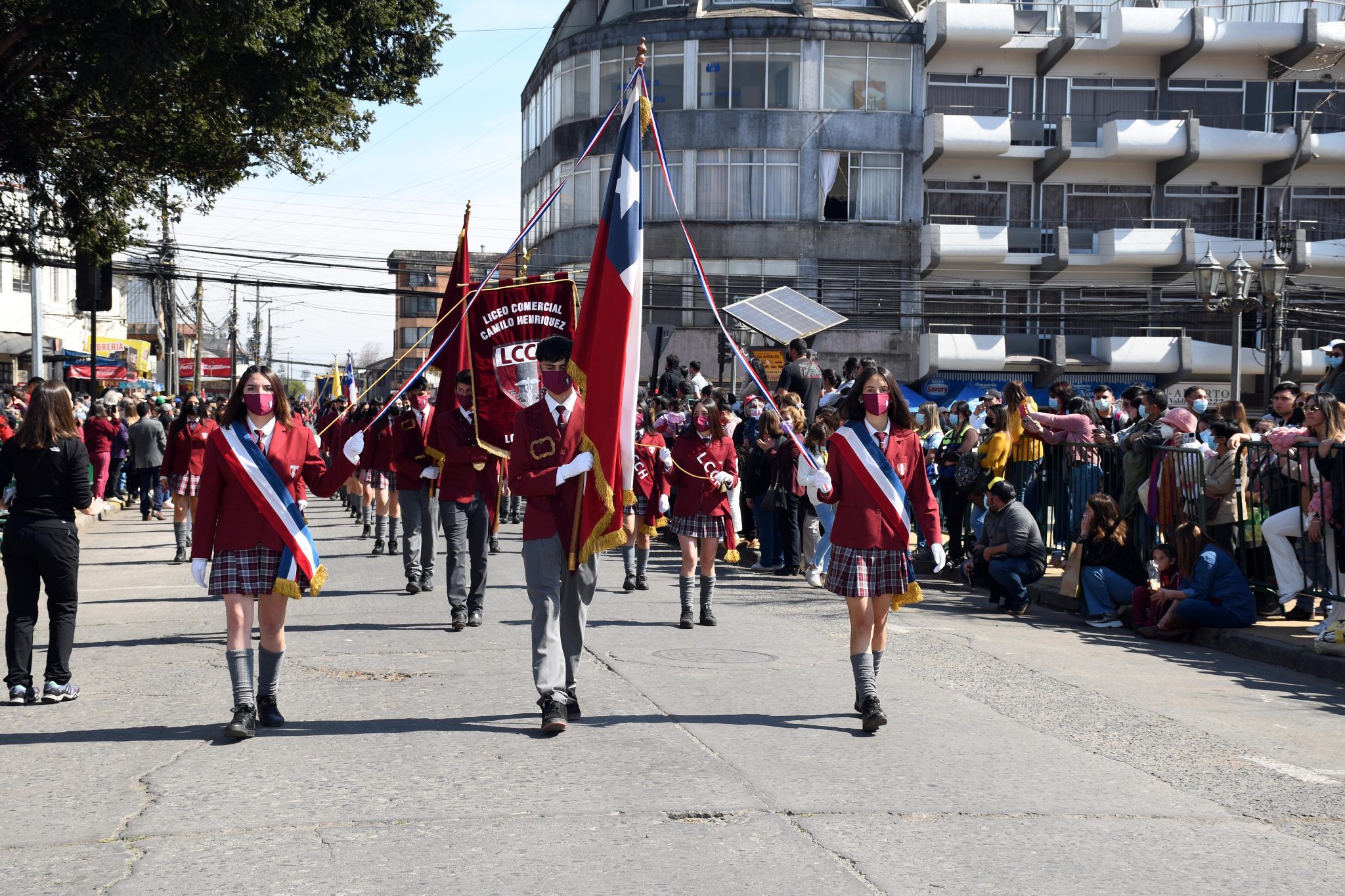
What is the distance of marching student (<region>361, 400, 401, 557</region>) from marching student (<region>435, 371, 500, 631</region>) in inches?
110

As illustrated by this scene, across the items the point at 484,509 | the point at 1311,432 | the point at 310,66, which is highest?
the point at 310,66

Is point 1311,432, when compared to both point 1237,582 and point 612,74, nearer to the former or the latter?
point 1237,582

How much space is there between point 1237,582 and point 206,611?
8.78 m

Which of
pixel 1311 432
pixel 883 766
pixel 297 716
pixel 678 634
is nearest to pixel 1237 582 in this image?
pixel 1311 432

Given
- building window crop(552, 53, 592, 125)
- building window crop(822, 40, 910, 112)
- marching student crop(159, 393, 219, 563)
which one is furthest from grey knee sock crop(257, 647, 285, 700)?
building window crop(552, 53, 592, 125)

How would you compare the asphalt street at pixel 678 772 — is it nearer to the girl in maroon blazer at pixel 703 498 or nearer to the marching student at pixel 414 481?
the girl in maroon blazer at pixel 703 498

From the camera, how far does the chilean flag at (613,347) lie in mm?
7324

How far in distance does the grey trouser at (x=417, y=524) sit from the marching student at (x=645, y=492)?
1.87m

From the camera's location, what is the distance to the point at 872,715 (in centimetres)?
723

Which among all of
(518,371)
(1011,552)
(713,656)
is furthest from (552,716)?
(1011,552)

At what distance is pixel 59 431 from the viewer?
8172mm

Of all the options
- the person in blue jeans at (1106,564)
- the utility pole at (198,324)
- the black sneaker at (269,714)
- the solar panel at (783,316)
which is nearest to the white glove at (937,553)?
the black sneaker at (269,714)

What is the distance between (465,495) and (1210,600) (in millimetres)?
6179

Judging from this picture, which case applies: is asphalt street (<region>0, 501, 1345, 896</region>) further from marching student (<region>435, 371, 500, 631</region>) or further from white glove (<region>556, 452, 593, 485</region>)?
white glove (<region>556, 452, 593, 485</region>)
